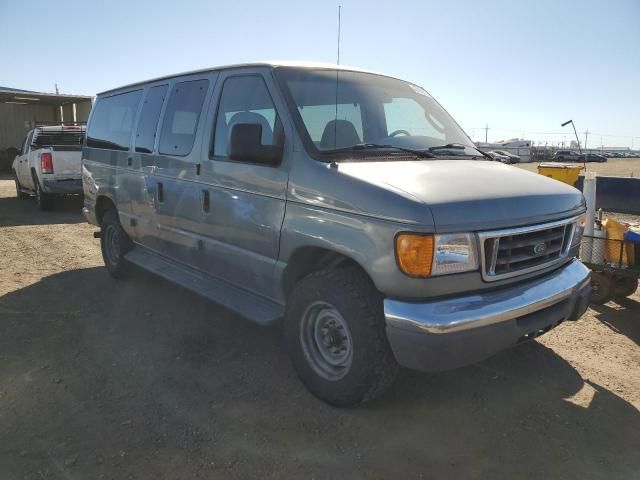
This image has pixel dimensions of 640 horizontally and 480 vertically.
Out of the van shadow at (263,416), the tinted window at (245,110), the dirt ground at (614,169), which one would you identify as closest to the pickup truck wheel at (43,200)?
the van shadow at (263,416)

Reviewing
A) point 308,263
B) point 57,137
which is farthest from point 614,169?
point 308,263

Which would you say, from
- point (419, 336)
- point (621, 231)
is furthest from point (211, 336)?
point (621, 231)

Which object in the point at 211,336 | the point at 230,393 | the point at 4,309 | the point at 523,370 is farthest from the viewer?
the point at 4,309

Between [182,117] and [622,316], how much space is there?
14.5ft

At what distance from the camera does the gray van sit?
2.54 metres

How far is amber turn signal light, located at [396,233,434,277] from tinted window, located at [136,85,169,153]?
305cm

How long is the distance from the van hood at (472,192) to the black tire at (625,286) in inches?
67.8

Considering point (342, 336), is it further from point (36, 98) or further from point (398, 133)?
point (36, 98)

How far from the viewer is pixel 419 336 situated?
2.47 metres

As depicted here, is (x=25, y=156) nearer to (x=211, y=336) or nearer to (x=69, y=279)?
(x=69, y=279)

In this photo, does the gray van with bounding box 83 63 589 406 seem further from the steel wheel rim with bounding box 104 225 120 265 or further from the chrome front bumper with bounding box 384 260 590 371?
the steel wheel rim with bounding box 104 225 120 265

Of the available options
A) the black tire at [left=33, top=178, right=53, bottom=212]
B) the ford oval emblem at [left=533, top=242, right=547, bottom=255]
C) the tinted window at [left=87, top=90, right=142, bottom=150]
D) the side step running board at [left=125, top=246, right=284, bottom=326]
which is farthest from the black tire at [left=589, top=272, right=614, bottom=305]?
the black tire at [left=33, top=178, right=53, bottom=212]

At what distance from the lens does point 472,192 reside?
8.77 feet

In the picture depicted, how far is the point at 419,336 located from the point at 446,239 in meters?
0.51
